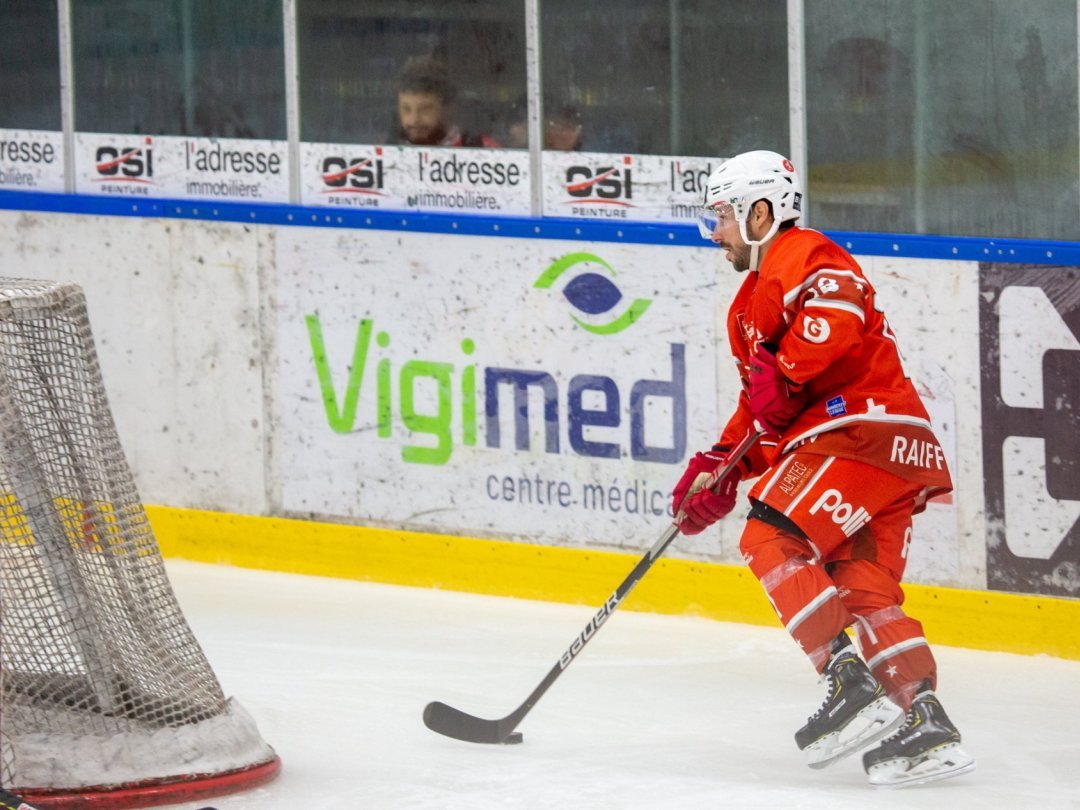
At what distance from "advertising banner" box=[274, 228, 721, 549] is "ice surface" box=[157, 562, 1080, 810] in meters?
0.30

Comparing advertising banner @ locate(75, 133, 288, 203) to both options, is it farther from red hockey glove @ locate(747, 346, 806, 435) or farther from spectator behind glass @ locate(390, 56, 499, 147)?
red hockey glove @ locate(747, 346, 806, 435)

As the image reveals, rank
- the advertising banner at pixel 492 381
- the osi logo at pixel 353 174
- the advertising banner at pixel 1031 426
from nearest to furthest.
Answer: the advertising banner at pixel 1031 426 < the advertising banner at pixel 492 381 < the osi logo at pixel 353 174

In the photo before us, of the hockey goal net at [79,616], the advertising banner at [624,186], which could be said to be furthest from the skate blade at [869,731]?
the advertising banner at [624,186]

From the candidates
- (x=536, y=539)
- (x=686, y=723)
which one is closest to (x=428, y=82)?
(x=536, y=539)

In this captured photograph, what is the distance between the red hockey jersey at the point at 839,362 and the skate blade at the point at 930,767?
582mm

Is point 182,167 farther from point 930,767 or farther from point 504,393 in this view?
point 930,767

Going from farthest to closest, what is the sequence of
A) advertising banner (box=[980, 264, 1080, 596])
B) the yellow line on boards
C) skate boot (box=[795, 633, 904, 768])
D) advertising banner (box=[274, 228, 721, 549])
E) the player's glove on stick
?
advertising banner (box=[274, 228, 721, 549]), the yellow line on boards, advertising banner (box=[980, 264, 1080, 596]), the player's glove on stick, skate boot (box=[795, 633, 904, 768])

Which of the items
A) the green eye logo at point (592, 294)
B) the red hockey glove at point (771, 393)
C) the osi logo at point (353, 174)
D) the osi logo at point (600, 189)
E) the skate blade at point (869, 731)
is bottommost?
the skate blade at point (869, 731)

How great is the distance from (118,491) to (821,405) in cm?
148

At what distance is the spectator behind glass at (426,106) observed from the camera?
6.62m

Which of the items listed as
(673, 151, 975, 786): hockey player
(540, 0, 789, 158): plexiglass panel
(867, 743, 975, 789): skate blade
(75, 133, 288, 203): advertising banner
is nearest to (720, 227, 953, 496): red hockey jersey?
(673, 151, 975, 786): hockey player

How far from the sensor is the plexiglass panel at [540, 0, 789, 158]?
605 centimetres

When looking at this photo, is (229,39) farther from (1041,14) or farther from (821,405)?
(821,405)

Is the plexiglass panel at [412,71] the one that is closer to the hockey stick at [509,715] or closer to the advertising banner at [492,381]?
the advertising banner at [492,381]
